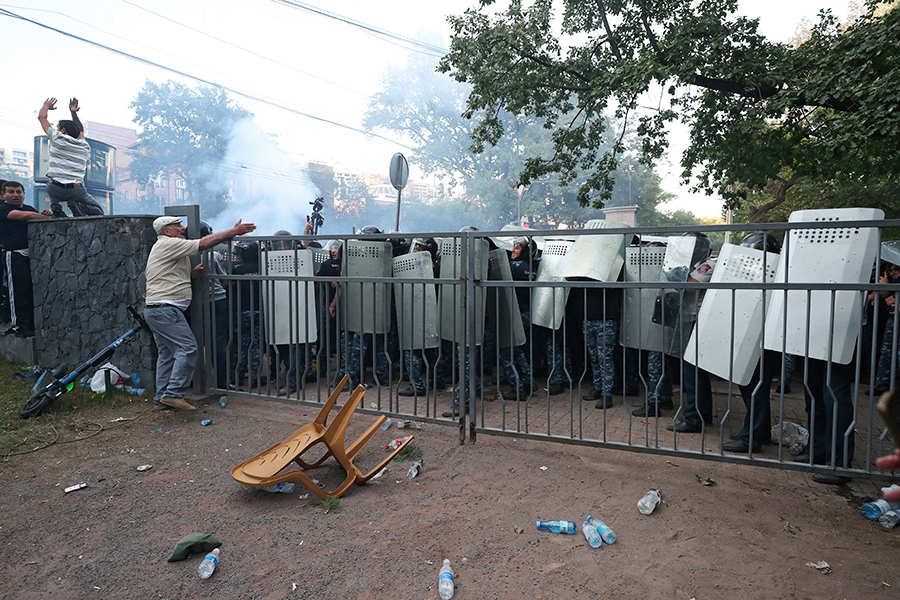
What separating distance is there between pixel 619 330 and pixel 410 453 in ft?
8.60

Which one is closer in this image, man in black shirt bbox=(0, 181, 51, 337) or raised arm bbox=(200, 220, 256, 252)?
raised arm bbox=(200, 220, 256, 252)

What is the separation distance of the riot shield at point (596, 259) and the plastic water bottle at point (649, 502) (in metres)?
2.48

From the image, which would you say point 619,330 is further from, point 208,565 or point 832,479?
point 208,565

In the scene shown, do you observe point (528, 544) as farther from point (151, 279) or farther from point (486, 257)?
point (151, 279)

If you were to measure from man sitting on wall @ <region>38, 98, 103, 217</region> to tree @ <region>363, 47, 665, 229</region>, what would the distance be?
29.3m

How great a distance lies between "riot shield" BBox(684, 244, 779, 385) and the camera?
4.06 m

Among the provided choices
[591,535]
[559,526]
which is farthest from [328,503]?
[591,535]

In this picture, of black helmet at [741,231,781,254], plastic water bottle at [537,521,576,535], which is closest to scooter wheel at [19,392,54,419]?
plastic water bottle at [537,521,576,535]

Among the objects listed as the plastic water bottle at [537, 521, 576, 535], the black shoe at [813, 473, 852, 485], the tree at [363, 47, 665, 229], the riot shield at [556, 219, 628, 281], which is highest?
the tree at [363, 47, 665, 229]

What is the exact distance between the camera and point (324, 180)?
47.2 meters

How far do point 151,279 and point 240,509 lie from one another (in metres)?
2.95

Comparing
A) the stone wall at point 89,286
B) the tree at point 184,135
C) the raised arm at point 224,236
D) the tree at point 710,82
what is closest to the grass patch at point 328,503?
the raised arm at point 224,236

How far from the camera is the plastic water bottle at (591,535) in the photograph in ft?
9.77

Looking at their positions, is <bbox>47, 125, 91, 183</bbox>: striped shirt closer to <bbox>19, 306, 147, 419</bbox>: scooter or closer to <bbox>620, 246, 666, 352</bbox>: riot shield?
<bbox>19, 306, 147, 419</bbox>: scooter
